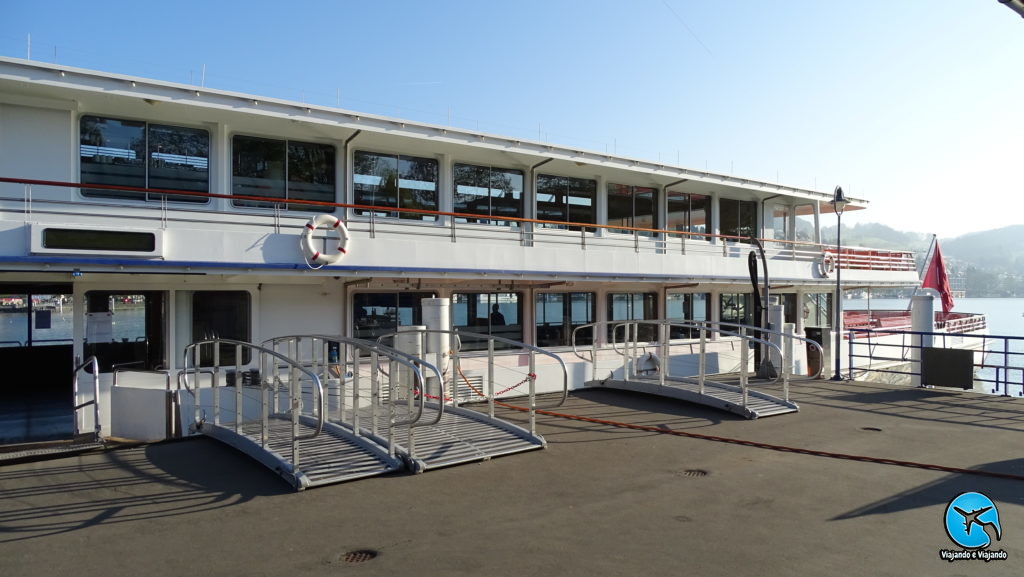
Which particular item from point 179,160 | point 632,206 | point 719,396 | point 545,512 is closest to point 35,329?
point 179,160

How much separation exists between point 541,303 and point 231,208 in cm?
738

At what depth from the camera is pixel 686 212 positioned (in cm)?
1978

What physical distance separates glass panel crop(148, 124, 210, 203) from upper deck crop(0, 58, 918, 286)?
0.02 metres

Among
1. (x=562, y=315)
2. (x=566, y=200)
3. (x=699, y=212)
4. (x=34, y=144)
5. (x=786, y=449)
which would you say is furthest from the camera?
(x=699, y=212)

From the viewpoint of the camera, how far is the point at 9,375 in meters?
15.4

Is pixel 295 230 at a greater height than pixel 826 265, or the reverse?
pixel 295 230

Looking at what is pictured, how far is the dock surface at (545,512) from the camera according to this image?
515 centimetres

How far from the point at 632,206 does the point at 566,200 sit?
93.4 inches

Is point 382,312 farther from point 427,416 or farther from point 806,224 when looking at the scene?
point 806,224

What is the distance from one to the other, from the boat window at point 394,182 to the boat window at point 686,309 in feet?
25.2

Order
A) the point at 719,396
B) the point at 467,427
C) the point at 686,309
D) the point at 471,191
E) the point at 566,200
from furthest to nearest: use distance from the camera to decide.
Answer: the point at 686,309, the point at 566,200, the point at 471,191, the point at 719,396, the point at 467,427

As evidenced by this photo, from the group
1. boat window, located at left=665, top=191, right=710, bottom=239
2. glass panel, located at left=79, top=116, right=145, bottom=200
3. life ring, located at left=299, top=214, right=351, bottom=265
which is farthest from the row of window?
life ring, located at left=299, top=214, right=351, bottom=265

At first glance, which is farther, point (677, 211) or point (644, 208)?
point (677, 211)

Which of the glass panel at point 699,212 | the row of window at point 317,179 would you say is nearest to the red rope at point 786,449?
the row of window at point 317,179
